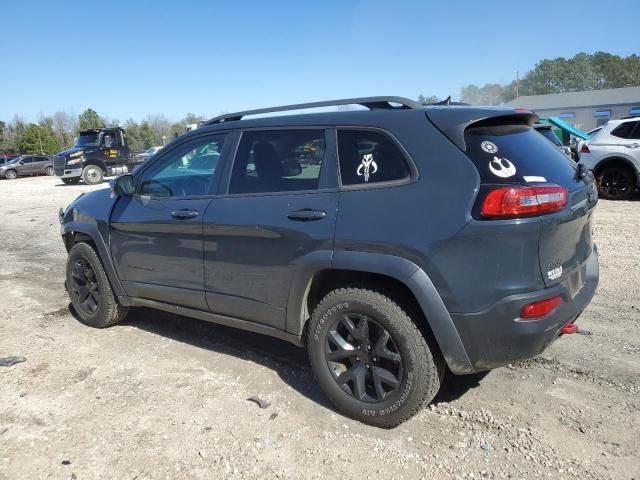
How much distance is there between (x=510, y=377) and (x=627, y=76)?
91621 mm

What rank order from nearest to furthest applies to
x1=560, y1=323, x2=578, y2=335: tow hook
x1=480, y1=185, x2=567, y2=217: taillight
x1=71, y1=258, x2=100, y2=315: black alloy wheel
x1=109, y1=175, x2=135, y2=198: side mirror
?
x1=480, y1=185, x2=567, y2=217: taillight
x1=560, y1=323, x2=578, y2=335: tow hook
x1=109, y1=175, x2=135, y2=198: side mirror
x1=71, y1=258, x2=100, y2=315: black alloy wheel

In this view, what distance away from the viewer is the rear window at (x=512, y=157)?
2619 mm

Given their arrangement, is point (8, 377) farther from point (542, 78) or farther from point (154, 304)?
point (542, 78)

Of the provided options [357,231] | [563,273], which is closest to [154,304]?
[357,231]

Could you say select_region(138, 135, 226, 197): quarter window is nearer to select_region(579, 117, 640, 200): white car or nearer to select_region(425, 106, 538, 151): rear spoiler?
select_region(425, 106, 538, 151): rear spoiler

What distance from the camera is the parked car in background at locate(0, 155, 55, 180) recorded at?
3531 cm

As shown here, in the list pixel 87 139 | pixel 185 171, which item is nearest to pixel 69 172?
pixel 87 139

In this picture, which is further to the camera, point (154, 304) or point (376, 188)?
point (154, 304)

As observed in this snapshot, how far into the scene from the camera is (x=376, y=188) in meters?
2.87

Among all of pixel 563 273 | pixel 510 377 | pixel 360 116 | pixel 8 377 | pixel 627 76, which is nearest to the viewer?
pixel 563 273

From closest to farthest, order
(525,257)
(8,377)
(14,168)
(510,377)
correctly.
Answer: (525,257) < (510,377) < (8,377) < (14,168)

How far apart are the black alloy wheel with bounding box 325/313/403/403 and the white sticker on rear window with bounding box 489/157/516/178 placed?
101cm

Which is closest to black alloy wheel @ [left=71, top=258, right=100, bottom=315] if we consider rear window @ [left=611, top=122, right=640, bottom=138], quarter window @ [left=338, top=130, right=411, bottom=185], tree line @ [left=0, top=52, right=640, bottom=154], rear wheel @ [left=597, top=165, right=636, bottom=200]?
quarter window @ [left=338, top=130, right=411, bottom=185]

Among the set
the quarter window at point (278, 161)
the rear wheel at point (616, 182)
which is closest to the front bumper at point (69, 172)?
the rear wheel at point (616, 182)
